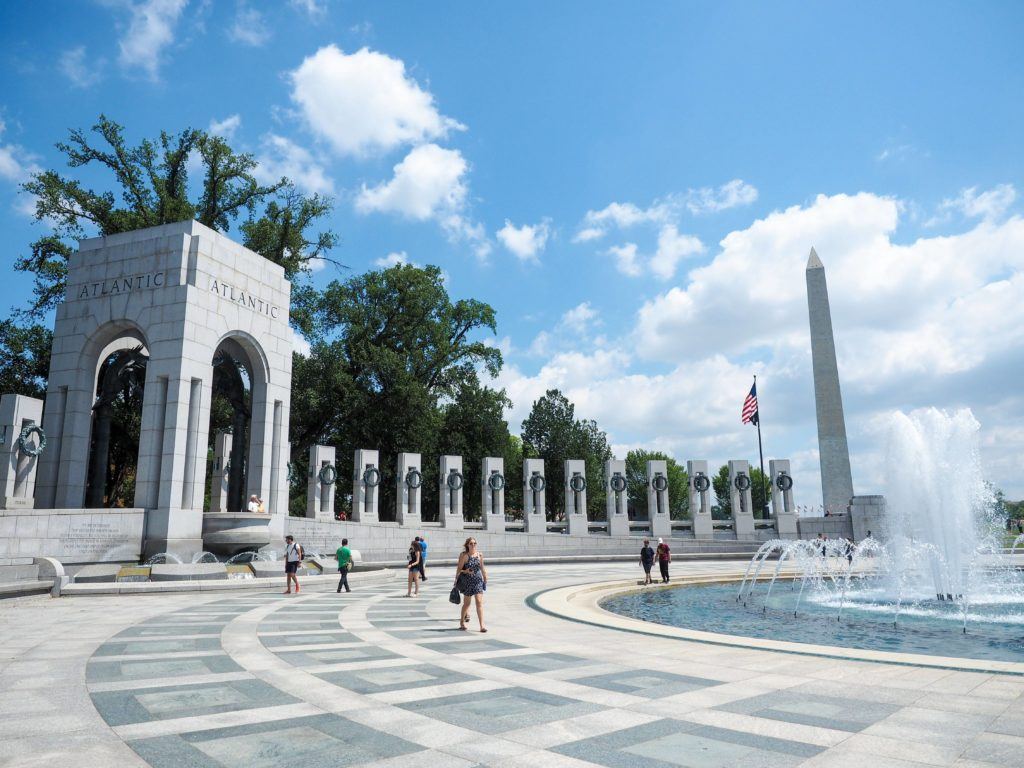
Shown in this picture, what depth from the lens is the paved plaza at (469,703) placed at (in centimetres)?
540

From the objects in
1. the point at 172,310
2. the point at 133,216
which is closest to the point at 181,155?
the point at 133,216

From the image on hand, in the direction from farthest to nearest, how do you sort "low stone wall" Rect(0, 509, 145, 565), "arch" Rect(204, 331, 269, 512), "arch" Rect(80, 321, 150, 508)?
"arch" Rect(204, 331, 269, 512), "arch" Rect(80, 321, 150, 508), "low stone wall" Rect(0, 509, 145, 565)

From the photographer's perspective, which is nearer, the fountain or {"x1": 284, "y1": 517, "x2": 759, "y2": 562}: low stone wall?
the fountain

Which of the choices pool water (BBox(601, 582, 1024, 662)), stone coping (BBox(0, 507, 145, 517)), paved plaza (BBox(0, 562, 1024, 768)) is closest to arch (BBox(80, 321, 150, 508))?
stone coping (BBox(0, 507, 145, 517))

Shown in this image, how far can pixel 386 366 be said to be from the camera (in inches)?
1877

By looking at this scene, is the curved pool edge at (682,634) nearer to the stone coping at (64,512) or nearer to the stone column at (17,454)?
the stone coping at (64,512)

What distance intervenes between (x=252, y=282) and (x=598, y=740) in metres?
26.9

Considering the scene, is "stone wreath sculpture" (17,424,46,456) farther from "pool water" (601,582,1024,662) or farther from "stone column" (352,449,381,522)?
"pool water" (601,582,1024,662)

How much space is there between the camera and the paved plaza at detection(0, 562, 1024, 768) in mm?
5402

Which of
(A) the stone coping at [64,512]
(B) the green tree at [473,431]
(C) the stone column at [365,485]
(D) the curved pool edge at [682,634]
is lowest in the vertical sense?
(D) the curved pool edge at [682,634]

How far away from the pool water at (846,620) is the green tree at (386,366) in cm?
3093

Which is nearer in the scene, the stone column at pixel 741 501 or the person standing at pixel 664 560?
the person standing at pixel 664 560

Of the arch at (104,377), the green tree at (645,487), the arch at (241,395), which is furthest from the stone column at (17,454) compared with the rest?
the green tree at (645,487)

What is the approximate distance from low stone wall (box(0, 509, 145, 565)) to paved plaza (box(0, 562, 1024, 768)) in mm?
11167
